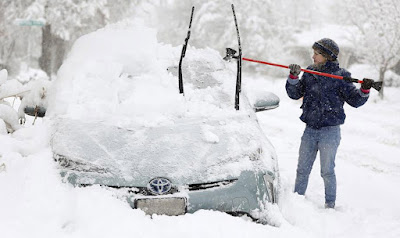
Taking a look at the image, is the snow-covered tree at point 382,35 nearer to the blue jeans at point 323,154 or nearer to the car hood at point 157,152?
the blue jeans at point 323,154

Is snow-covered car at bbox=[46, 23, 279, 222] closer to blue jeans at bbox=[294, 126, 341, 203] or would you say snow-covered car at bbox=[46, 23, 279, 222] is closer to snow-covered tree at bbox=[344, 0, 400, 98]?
blue jeans at bbox=[294, 126, 341, 203]

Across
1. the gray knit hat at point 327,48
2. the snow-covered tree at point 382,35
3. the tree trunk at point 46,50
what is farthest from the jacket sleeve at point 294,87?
the snow-covered tree at point 382,35

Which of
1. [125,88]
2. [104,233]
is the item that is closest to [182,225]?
[104,233]

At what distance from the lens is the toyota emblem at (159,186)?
8.54 feet

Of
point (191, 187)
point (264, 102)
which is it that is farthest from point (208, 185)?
point (264, 102)

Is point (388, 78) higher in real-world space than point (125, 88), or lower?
lower

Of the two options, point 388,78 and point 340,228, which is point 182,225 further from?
point 388,78

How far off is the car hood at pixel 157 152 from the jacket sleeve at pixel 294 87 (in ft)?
3.47

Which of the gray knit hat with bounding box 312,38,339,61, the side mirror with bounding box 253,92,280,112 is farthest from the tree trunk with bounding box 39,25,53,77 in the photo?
the gray knit hat with bounding box 312,38,339,61

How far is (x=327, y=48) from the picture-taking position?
387 centimetres

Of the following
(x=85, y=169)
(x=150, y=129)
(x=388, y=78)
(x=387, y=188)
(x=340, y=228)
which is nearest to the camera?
(x=85, y=169)

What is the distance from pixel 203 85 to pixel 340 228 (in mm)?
1844

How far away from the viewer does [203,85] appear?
3836mm

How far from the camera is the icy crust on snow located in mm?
3262
